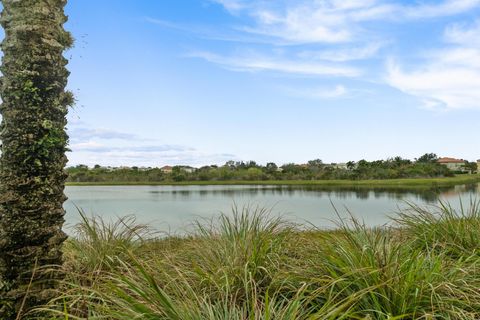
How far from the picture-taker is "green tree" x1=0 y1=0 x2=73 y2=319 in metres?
2.73

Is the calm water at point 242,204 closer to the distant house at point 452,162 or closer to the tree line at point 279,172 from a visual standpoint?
the tree line at point 279,172

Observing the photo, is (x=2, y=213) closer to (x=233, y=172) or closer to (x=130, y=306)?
(x=130, y=306)

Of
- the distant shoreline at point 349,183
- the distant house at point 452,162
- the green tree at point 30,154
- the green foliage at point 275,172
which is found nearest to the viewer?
the green tree at point 30,154

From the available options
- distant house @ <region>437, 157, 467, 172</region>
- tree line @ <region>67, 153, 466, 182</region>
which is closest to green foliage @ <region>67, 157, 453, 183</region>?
tree line @ <region>67, 153, 466, 182</region>

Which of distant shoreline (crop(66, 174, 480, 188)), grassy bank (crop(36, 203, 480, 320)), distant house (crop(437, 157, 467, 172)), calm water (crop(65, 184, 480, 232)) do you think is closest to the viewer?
grassy bank (crop(36, 203, 480, 320))

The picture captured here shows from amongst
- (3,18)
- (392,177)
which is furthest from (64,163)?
(392,177)

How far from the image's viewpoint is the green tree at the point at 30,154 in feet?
8.95

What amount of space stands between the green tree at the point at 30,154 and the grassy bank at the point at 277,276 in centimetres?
27

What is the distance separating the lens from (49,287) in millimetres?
2848

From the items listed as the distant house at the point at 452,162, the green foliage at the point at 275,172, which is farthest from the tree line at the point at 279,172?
the distant house at the point at 452,162

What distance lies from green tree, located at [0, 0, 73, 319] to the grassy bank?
0.27m

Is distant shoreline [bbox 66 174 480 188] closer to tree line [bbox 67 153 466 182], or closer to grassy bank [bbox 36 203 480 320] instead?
tree line [bbox 67 153 466 182]

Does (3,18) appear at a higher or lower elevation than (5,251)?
higher

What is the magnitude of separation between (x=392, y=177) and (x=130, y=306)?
235 feet
